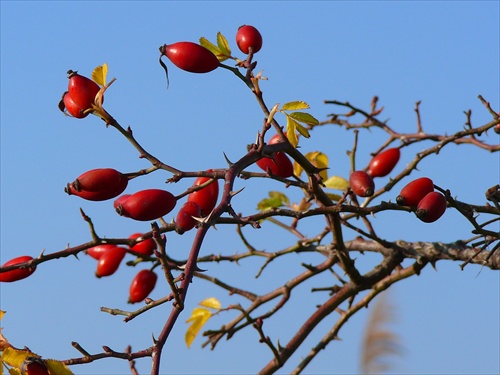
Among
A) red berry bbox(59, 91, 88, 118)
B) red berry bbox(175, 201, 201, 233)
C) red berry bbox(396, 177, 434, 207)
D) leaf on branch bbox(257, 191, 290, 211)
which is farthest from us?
leaf on branch bbox(257, 191, 290, 211)

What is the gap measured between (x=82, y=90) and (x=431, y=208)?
742mm

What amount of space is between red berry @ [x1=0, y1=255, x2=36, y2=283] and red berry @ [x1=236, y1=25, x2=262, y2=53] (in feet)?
2.18

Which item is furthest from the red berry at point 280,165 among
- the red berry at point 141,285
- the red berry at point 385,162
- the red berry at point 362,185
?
the red berry at point 385,162

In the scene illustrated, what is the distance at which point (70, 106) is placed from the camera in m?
1.71

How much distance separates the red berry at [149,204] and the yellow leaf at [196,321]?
1202 millimetres

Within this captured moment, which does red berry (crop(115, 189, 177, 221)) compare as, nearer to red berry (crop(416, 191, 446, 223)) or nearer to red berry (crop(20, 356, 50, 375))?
red berry (crop(20, 356, 50, 375))

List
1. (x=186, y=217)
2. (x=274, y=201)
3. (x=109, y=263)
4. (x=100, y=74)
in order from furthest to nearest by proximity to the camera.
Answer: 1. (x=274, y=201)
2. (x=109, y=263)
3. (x=100, y=74)
4. (x=186, y=217)

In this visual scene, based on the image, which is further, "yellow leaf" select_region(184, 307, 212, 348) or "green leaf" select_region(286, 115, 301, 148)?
"yellow leaf" select_region(184, 307, 212, 348)

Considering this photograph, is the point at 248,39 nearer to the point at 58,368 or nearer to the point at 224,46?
the point at 224,46

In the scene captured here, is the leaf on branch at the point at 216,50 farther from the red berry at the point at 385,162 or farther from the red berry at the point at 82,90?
the red berry at the point at 385,162

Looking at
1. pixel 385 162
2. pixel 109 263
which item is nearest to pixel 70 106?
pixel 109 263

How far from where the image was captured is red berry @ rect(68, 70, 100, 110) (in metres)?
1.67

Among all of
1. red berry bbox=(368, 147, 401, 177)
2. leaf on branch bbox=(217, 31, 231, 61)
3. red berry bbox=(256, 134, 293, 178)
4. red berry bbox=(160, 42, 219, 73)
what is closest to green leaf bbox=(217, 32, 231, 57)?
leaf on branch bbox=(217, 31, 231, 61)

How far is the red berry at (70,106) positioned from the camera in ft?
5.57
